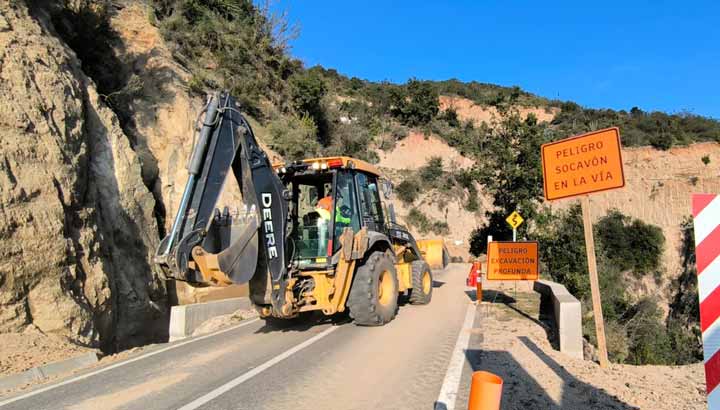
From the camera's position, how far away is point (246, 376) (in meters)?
5.37

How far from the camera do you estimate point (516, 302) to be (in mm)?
11297

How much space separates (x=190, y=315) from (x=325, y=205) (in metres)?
3.71

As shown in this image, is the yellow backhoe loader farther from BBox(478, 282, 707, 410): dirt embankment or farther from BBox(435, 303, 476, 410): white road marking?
BBox(478, 282, 707, 410): dirt embankment

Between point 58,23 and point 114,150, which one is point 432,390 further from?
point 58,23

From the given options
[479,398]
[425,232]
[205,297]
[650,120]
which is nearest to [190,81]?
[205,297]

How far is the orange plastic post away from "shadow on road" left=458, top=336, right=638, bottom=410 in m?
2.07

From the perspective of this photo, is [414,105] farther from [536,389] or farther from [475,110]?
[536,389]

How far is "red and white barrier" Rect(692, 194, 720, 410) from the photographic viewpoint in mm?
2877

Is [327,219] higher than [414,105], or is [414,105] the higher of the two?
[414,105]

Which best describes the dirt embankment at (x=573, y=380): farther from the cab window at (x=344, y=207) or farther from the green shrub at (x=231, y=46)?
the green shrub at (x=231, y=46)

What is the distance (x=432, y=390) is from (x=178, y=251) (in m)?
3.52

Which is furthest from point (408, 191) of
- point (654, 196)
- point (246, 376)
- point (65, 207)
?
point (246, 376)

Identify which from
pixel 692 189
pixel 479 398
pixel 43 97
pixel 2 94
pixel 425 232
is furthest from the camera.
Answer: pixel 425 232

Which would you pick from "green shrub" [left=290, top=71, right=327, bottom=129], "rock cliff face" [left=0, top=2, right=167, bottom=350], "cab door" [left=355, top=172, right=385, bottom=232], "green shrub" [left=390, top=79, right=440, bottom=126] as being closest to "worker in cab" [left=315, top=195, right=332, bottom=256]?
"cab door" [left=355, top=172, right=385, bottom=232]
